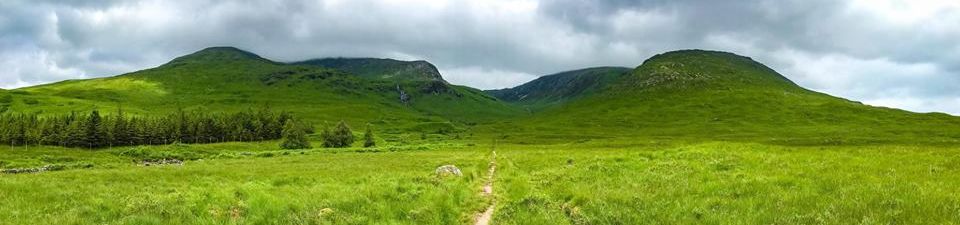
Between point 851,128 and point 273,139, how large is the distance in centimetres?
16197

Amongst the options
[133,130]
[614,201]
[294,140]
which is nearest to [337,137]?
[294,140]

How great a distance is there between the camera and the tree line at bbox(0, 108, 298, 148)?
13200 cm

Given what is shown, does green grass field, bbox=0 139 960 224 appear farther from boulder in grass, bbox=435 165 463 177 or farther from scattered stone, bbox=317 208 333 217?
boulder in grass, bbox=435 165 463 177

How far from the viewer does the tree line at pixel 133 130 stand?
433 ft

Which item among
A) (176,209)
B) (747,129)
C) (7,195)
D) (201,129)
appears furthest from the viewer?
(747,129)

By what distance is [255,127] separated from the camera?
164 metres

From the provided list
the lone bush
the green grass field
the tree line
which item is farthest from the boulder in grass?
the tree line

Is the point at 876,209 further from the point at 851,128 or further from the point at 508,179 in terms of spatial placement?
the point at 851,128

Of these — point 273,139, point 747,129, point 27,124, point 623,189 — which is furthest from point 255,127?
point 623,189

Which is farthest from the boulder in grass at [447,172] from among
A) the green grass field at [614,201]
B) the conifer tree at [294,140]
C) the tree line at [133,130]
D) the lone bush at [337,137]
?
the tree line at [133,130]

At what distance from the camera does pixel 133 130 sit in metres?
142

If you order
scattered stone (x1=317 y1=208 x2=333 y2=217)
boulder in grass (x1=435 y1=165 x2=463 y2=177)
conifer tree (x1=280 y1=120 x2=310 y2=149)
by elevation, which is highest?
scattered stone (x1=317 y1=208 x2=333 y2=217)

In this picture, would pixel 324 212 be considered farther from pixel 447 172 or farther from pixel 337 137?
pixel 337 137

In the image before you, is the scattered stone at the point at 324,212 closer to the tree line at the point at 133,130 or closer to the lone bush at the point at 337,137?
the lone bush at the point at 337,137
